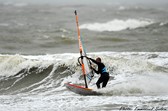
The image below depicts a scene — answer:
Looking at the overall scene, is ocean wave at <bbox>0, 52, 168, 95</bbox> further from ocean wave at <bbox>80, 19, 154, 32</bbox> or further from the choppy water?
ocean wave at <bbox>80, 19, 154, 32</bbox>

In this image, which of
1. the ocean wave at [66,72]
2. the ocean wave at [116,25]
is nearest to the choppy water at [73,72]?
the ocean wave at [66,72]

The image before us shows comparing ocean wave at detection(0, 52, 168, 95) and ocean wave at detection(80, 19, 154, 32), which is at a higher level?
ocean wave at detection(80, 19, 154, 32)

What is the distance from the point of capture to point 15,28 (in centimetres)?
3619

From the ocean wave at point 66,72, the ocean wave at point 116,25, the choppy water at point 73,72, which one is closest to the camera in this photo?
the choppy water at point 73,72

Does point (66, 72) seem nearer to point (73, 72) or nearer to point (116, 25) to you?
point (73, 72)

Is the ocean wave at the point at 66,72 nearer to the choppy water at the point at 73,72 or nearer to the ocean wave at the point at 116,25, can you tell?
the choppy water at the point at 73,72

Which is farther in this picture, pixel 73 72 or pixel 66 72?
pixel 66 72

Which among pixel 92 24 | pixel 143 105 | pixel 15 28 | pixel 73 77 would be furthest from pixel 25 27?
pixel 143 105

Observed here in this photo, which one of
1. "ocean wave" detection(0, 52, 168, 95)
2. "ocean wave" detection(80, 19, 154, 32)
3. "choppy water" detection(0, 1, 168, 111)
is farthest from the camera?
"ocean wave" detection(80, 19, 154, 32)

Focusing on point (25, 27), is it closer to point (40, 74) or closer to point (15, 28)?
point (15, 28)

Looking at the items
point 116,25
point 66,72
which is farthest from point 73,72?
point 116,25

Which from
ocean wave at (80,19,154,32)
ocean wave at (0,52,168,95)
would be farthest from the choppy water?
ocean wave at (80,19,154,32)

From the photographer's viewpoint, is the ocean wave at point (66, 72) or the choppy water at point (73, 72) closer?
the choppy water at point (73, 72)

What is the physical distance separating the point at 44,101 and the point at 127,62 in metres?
6.13
